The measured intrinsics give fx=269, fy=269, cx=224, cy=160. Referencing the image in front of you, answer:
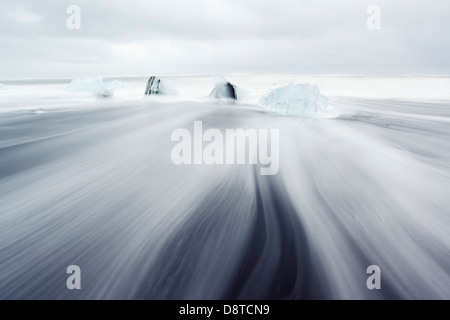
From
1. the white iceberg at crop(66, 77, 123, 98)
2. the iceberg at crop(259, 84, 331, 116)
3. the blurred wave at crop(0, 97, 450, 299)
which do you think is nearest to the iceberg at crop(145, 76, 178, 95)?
the white iceberg at crop(66, 77, 123, 98)

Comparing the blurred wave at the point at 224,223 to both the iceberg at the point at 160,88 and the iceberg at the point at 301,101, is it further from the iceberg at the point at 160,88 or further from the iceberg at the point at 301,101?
the iceberg at the point at 160,88

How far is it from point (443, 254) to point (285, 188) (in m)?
0.98

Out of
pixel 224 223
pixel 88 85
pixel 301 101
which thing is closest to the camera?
pixel 224 223

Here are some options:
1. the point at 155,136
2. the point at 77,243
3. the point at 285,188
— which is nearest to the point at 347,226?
the point at 285,188

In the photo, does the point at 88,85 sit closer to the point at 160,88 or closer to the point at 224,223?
the point at 160,88

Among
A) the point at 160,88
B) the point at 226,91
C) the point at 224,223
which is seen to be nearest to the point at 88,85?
the point at 160,88

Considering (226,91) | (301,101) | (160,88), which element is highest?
(160,88)

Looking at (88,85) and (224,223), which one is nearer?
(224,223)

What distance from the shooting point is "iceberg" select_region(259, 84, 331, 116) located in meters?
5.20

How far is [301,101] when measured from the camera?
17.3ft

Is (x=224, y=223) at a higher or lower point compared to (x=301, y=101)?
lower

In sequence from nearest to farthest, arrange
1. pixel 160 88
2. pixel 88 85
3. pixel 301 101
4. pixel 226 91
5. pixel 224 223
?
pixel 224 223, pixel 301 101, pixel 226 91, pixel 160 88, pixel 88 85

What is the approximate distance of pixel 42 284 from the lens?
1.18 meters
